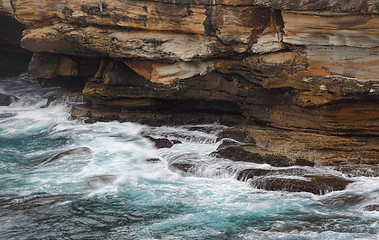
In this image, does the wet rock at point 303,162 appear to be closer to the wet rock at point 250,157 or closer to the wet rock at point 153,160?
the wet rock at point 250,157


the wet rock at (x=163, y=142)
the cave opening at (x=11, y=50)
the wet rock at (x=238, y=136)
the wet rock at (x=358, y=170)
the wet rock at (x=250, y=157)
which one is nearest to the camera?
the wet rock at (x=358, y=170)

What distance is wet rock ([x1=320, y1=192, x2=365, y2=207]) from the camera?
8.96m

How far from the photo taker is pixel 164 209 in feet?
Result: 29.6

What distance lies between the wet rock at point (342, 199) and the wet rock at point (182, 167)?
12.1 feet

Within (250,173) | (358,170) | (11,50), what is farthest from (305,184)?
(11,50)

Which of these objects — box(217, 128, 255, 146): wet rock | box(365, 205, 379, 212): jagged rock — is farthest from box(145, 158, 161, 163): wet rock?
box(365, 205, 379, 212): jagged rock

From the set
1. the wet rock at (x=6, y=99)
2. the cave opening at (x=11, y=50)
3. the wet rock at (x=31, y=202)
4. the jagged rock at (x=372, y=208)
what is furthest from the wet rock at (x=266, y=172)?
the cave opening at (x=11, y=50)

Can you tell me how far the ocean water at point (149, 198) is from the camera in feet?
25.9

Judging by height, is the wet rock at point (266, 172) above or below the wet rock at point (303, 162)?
below

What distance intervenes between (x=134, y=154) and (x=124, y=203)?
3.73 metres

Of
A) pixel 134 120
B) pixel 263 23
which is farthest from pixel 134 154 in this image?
pixel 263 23

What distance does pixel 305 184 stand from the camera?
31.9 ft

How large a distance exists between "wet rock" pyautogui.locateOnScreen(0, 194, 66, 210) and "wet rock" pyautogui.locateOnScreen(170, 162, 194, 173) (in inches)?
128

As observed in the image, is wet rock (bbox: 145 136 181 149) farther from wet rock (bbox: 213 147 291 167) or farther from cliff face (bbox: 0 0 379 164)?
cliff face (bbox: 0 0 379 164)
